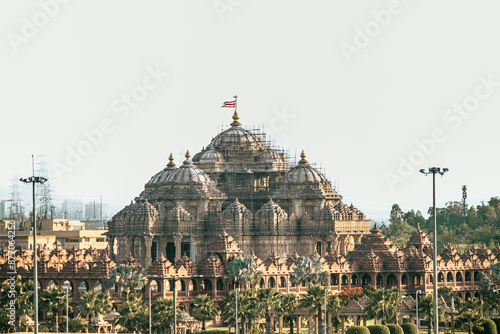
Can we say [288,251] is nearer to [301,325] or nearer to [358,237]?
[358,237]

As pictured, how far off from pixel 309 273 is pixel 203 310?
1884 cm

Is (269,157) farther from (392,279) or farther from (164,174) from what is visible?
(392,279)

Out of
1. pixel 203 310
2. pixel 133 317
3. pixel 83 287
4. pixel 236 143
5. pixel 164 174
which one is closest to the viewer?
pixel 133 317

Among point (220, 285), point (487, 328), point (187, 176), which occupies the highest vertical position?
point (187, 176)

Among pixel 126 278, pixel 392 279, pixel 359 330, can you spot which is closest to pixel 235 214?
pixel 392 279

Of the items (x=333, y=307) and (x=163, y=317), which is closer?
(x=163, y=317)

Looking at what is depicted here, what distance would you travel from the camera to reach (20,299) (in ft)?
429

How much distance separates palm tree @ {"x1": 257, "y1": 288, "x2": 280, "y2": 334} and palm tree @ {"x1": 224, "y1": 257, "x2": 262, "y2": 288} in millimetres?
16832

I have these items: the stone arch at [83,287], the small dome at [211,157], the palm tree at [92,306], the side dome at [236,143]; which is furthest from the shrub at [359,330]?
the side dome at [236,143]

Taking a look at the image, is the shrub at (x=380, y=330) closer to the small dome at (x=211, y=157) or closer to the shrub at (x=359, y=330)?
the shrub at (x=359, y=330)

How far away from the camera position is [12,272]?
487 feet

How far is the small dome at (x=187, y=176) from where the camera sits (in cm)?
18000

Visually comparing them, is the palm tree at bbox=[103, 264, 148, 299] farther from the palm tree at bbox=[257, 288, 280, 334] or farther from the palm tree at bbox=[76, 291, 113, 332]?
the palm tree at bbox=[257, 288, 280, 334]

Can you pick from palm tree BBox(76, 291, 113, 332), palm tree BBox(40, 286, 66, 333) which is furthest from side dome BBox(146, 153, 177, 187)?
palm tree BBox(76, 291, 113, 332)
